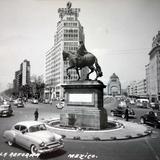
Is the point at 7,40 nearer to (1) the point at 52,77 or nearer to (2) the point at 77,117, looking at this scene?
(2) the point at 77,117

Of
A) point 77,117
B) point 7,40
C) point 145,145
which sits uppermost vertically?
point 7,40

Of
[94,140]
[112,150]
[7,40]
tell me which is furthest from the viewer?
[7,40]

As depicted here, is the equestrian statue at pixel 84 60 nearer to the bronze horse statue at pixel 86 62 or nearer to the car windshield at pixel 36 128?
the bronze horse statue at pixel 86 62

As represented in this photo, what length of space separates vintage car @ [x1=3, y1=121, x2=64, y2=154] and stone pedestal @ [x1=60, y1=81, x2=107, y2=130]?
535 cm

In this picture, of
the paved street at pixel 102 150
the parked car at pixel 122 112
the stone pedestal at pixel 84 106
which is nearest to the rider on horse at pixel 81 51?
the stone pedestal at pixel 84 106

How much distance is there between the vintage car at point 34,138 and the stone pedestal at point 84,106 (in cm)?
535

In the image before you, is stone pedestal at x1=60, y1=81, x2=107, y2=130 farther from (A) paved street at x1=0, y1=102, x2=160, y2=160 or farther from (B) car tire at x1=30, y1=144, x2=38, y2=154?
(B) car tire at x1=30, y1=144, x2=38, y2=154

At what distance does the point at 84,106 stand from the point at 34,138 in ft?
22.4

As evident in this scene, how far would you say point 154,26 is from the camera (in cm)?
1435

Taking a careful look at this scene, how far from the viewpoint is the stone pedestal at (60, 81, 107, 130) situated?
50.0 ft

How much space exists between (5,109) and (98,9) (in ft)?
57.5

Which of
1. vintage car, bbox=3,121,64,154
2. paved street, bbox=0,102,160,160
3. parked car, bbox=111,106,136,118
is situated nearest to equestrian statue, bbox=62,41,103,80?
paved street, bbox=0,102,160,160

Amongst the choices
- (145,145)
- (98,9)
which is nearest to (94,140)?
(145,145)

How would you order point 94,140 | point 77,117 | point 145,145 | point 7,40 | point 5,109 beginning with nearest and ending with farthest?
point 145,145, point 94,140, point 7,40, point 77,117, point 5,109
